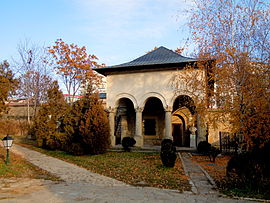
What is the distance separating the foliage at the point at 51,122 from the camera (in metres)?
14.8

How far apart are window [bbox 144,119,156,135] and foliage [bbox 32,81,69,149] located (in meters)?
7.72

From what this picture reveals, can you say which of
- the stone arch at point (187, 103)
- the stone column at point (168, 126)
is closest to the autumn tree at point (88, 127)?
the stone column at point (168, 126)

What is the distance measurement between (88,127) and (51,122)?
4.17 metres

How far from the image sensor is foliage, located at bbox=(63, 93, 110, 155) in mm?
12352

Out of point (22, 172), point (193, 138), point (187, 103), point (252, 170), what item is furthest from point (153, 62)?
point (252, 170)

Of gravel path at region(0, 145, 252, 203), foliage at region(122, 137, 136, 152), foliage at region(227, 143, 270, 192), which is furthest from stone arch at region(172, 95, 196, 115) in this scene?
gravel path at region(0, 145, 252, 203)

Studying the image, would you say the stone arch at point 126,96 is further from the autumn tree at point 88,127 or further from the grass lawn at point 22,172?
the grass lawn at point 22,172

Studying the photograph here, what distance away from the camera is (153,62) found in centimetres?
1585

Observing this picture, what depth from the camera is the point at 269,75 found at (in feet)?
22.0

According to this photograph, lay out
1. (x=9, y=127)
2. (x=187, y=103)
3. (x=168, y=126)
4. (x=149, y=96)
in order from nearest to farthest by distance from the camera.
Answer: (x=187, y=103), (x=168, y=126), (x=149, y=96), (x=9, y=127)

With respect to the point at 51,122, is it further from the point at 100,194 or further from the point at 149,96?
the point at 100,194

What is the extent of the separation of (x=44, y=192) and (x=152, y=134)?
14.9m

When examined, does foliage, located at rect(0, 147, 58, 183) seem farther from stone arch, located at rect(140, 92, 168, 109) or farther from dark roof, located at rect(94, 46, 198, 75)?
dark roof, located at rect(94, 46, 198, 75)

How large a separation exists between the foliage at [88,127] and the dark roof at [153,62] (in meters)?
4.17
